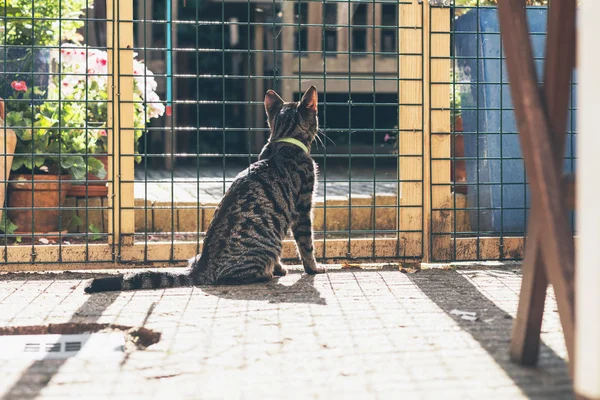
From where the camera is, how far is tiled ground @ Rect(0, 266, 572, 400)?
6.37ft

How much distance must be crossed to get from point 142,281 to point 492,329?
1596 mm

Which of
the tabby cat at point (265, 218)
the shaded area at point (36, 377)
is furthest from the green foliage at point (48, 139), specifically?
the shaded area at point (36, 377)

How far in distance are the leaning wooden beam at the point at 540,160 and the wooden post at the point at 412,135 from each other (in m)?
1.92

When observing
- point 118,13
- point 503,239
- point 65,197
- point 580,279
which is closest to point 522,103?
point 580,279

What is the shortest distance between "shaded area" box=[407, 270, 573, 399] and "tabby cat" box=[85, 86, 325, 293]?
68 cm

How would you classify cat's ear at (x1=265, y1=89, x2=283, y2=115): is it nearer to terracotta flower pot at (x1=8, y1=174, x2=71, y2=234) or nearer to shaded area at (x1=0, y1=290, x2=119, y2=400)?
terracotta flower pot at (x1=8, y1=174, x2=71, y2=234)

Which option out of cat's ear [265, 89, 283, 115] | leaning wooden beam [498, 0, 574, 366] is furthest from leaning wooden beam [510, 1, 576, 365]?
cat's ear [265, 89, 283, 115]

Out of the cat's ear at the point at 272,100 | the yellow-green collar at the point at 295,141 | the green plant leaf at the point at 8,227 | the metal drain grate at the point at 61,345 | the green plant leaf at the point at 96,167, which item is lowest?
the metal drain grate at the point at 61,345

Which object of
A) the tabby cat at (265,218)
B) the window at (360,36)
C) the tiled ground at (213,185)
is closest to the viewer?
the tabby cat at (265,218)

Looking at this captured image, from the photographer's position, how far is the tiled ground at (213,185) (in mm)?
3949

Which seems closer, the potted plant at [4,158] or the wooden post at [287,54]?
the potted plant at [4,158]

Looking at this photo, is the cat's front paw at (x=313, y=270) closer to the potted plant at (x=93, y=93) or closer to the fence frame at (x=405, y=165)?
the fence frame at (x=405, y=165)

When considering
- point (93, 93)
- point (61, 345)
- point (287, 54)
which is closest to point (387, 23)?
point (287, 54)

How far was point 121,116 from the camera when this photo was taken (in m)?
3.85
